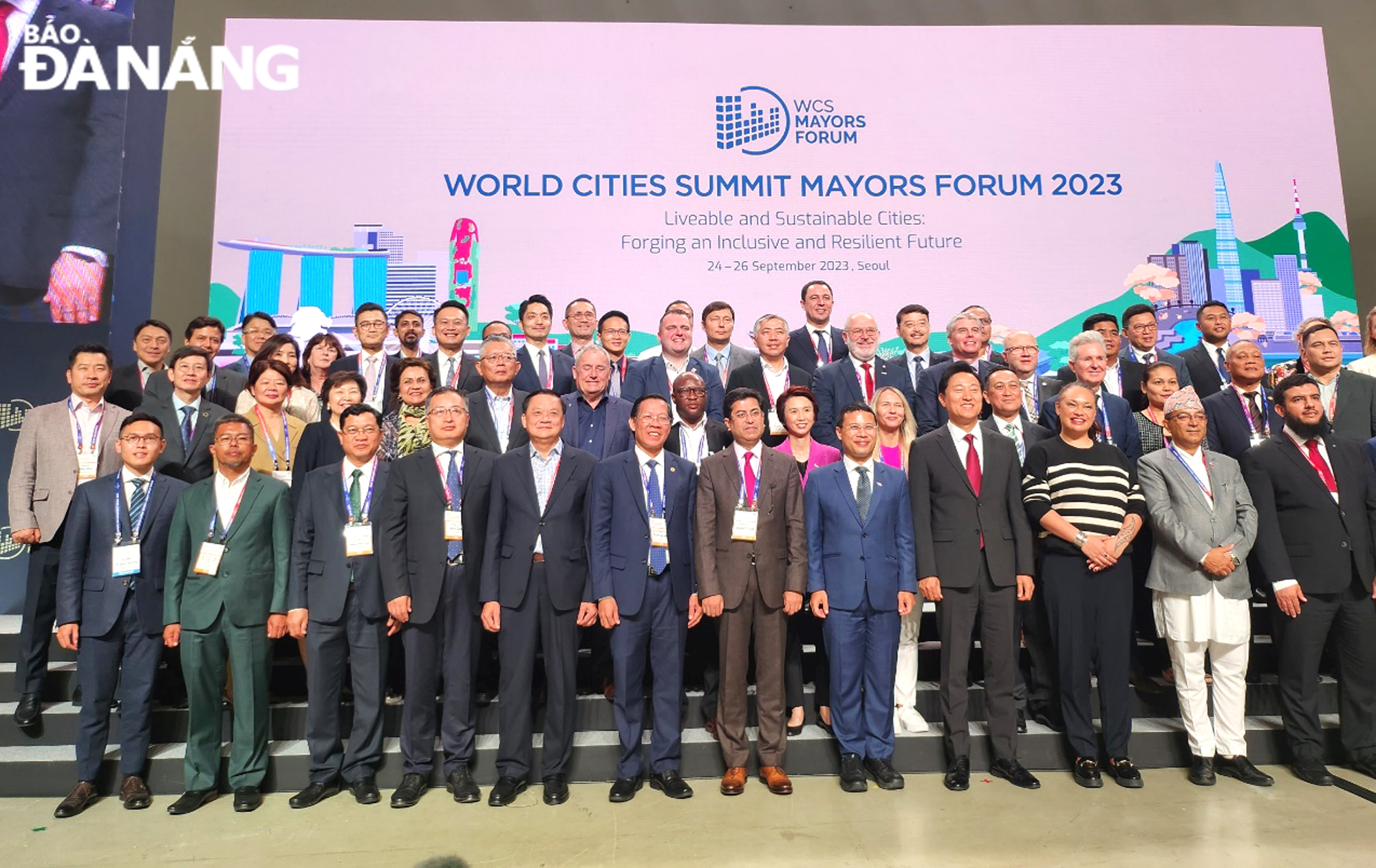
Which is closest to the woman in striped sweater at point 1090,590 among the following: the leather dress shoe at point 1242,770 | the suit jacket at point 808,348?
the leather dress shoe at point 1242,770

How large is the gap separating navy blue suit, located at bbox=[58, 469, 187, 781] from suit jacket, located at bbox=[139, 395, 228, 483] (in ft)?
1.89

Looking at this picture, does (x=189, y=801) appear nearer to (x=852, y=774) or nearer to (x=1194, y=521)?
(x=852, y=774)

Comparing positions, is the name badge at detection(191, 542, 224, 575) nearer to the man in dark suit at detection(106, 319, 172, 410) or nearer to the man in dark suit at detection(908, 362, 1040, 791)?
the man in dark suit at detection(106, 319, 172, 410)

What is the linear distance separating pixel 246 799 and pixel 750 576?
87.2 inches

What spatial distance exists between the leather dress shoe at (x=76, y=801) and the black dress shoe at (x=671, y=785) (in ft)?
7.54

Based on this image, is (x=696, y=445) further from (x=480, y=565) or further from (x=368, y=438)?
(x=368, y=438)

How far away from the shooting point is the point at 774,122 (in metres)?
5.96

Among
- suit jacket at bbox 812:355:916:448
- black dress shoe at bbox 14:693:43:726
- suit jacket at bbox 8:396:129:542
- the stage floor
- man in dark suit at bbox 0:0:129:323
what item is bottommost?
the stage floor

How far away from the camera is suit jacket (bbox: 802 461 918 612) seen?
335cm

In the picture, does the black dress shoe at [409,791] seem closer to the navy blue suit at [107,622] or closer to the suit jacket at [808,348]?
the navy blue suit at [107,622]

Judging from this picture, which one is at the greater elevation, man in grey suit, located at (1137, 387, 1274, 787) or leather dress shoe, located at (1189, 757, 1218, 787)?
man in grey suit, located at (1137, 387, 1274, 787)

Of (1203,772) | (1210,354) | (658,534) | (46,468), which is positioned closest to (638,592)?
(658,534)

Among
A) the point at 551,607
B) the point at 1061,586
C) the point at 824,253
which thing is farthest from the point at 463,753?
the point at 824,253

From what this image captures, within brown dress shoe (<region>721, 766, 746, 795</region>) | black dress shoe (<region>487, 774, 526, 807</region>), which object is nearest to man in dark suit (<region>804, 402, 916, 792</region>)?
brown dress shoe (<region>721, 766, 746, 795</region>)
